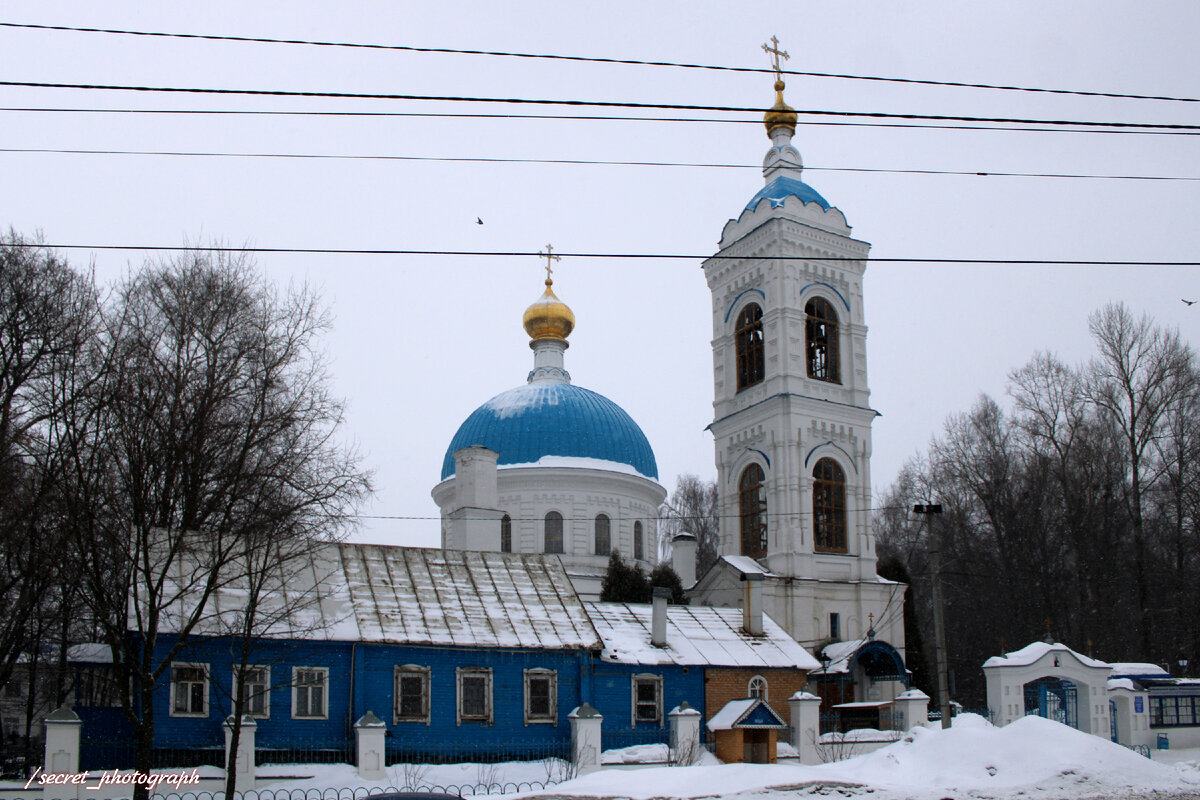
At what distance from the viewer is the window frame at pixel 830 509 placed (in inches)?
1359

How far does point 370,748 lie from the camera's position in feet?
64.5

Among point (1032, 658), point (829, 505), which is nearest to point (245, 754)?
point (1032, 658)

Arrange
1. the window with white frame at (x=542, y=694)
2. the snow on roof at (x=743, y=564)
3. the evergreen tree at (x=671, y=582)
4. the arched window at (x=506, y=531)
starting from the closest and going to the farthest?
the window with white frame at (x=542, y=694), the snow on roof at (x=743, y=564), the evergreen tree at (x=671, y=582), the arched window at (x=506, y=531)

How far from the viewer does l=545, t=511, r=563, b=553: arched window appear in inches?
1522

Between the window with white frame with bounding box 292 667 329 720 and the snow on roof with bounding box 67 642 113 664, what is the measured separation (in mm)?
3273

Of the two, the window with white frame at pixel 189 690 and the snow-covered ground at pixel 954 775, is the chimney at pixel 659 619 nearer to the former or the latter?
the snow-covered ground at pixel 954 775

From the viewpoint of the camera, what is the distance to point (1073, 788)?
1559 cm

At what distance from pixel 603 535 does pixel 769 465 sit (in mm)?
7617

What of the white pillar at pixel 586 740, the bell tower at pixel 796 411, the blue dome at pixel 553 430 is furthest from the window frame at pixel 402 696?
the blue dome at pixel 553 430

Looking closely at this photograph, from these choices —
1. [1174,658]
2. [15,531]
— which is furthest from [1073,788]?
[1174,658]

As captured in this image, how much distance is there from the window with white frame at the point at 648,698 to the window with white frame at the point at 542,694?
213cm

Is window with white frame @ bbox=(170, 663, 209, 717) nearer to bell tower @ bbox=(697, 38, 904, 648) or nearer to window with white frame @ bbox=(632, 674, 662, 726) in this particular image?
window with white frame @ bbox=(632, 674, 662, 726)

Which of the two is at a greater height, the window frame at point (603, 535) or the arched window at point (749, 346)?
the arched window at point (749, 346)

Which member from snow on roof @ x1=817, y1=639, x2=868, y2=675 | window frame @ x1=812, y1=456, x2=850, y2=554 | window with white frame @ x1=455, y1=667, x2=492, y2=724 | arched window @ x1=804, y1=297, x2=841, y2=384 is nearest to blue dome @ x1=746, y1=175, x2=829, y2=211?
arched window @ x1=804, y1=297, x2=841, y2=384
